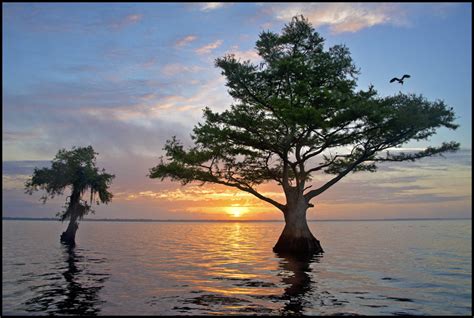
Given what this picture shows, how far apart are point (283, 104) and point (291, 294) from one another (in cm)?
1560

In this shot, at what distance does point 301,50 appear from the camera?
114 ft

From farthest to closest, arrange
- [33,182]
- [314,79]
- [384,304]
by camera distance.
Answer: [33,182]
[314,79]
[384,304]

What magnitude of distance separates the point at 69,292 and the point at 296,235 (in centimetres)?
1977

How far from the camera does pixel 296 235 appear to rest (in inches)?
1280

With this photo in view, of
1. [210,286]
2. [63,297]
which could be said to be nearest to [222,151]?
[210,286]

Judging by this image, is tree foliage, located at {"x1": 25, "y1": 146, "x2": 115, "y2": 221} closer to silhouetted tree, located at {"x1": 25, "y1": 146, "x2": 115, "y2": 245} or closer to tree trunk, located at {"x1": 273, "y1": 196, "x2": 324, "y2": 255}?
silhouetted tree, located at {"x1": 25, "y1": 146, "x2": 115, "y2": 245}

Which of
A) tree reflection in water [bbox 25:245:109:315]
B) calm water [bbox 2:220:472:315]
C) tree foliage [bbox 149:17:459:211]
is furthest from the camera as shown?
tree foliage [bbox 149:17:459:211]

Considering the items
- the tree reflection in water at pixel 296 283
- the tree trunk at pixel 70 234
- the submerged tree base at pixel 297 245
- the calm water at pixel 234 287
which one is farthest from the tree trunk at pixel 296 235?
the tree trunk at pixel 70 234

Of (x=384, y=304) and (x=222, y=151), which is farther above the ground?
(x=222, y=151)

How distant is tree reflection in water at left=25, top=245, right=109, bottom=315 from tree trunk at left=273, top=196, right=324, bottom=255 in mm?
15417

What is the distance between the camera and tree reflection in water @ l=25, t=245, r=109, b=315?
531 inches

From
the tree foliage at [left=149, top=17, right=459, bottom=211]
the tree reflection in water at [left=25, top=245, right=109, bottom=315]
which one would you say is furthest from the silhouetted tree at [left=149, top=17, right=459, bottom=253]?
the tree reflection in water at [left=25, top=245, right=109, bottom=315]

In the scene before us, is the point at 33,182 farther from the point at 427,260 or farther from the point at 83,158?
the point at 427,260

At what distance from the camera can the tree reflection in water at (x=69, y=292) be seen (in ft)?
44.2
